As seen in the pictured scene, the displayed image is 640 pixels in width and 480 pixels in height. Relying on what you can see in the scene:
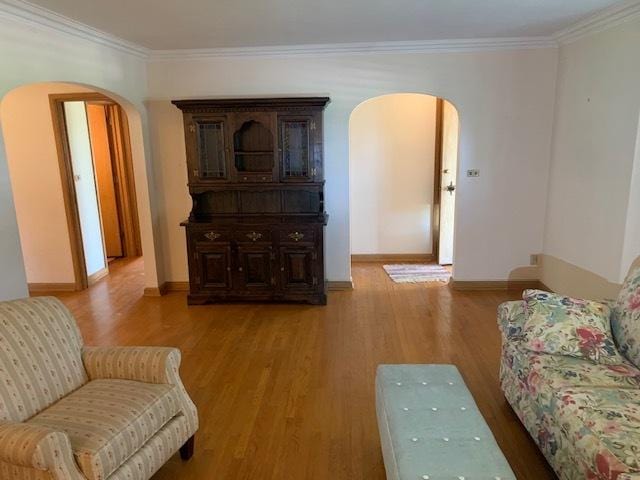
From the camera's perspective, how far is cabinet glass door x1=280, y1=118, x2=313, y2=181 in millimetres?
4191

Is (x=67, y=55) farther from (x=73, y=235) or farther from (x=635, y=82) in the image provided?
(x=635, y=82)

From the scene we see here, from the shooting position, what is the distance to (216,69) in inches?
175

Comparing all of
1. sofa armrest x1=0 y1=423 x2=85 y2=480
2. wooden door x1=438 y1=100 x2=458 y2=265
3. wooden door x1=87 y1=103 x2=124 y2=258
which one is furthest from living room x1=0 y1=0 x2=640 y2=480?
wooden door x1=87 y1=103 x2=124 y2=258

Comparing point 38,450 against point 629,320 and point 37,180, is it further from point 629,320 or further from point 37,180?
A: point 37,180

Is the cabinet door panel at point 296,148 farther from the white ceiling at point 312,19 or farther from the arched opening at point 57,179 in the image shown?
the arched opening at point 57,179

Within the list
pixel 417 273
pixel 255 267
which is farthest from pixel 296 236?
pixel 417 273

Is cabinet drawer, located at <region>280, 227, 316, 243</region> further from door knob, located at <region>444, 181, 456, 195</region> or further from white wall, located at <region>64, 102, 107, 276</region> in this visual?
white wall, located at <region>64, 102, 107, 276</region>

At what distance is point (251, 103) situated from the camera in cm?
411

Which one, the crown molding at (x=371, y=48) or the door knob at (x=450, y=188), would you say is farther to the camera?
the door knob at (x=450, y=188)

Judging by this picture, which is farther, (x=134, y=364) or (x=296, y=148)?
(x=296, y=148)

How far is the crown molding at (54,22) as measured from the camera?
9.14 feet

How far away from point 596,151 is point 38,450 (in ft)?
13.5

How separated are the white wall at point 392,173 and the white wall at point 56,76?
254cm

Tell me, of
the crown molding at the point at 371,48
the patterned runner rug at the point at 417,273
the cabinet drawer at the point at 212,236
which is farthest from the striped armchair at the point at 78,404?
the patterned runner rug at the point at 417,273
